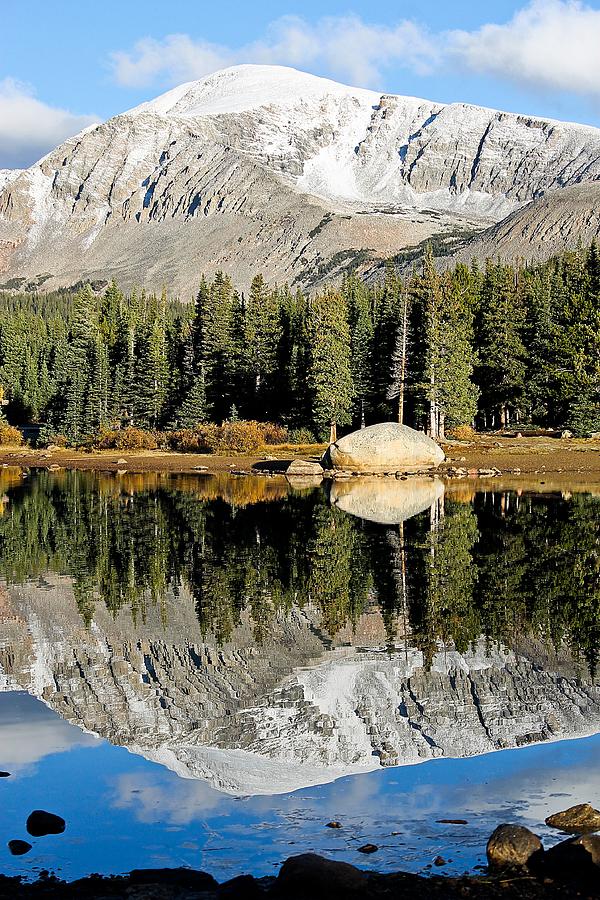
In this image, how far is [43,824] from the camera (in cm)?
960

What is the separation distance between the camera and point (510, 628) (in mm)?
17734

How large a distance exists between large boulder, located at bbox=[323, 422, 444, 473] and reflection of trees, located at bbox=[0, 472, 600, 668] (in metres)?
16.9

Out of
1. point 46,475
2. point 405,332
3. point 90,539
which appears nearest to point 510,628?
point 90,539

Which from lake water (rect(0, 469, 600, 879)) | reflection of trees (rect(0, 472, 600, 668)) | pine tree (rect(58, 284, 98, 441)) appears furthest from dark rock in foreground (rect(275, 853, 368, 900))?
pine tree (rect(58, 284, 98, 441))

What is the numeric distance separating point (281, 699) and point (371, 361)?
219ft

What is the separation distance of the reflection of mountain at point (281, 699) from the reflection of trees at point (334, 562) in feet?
4.05

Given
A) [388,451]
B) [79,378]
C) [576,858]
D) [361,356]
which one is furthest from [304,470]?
[576,858]

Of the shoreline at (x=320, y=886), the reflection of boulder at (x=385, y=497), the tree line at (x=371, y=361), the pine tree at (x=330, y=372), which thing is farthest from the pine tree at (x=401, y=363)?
the shoreline at (x=320, y=886)

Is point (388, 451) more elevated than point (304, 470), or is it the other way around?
point (388, 451)

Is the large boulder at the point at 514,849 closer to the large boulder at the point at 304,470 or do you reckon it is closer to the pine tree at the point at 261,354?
the large boulder at the point at 304,470

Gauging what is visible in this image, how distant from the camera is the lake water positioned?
9.65 metres

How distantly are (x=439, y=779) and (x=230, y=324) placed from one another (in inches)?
3296

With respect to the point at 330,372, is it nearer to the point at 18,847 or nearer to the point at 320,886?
the point at 18,847

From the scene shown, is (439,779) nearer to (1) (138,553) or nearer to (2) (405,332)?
(1) (138,553)
